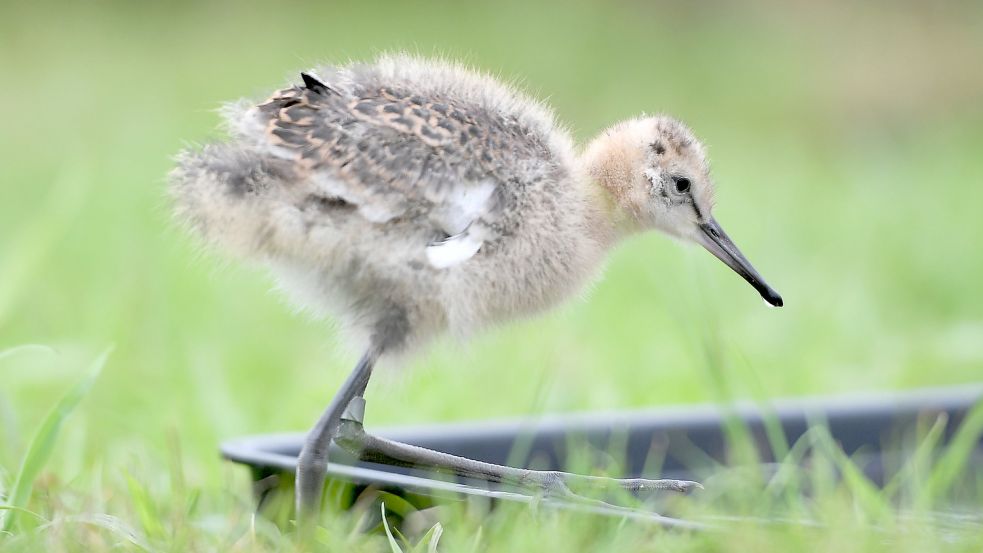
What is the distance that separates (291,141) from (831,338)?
2537mm

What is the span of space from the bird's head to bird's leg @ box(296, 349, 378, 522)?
24.4 inches

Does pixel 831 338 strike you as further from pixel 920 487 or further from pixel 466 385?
pixel 920 487

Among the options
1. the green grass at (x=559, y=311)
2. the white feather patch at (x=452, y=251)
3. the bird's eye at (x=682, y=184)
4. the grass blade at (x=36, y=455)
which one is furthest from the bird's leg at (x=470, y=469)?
the bird's eye at (x=682, y=184)

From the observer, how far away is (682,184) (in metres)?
2.62

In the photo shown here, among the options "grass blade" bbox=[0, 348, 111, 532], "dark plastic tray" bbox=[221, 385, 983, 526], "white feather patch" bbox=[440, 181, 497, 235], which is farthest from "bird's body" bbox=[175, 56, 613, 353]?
"dark plastic tray" bbox=[221, 385, 983, 526]

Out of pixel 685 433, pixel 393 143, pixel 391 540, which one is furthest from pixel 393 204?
pixel 685 433

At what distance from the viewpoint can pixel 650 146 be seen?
8.52 ft

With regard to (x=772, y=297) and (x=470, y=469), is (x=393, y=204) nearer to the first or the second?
(x=470, y=469)

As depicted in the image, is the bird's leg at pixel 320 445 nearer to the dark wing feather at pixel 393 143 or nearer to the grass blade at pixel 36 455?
the dark wing feather at pixel 393 143

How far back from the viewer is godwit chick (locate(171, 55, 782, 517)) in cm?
219

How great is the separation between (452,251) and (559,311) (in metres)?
0.41

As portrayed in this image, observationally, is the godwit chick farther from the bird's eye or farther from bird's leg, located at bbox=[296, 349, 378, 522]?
the bird's eye

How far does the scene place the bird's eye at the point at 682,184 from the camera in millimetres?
2607

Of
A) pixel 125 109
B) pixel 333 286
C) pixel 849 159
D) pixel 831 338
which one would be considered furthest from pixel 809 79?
pixel 333 286
